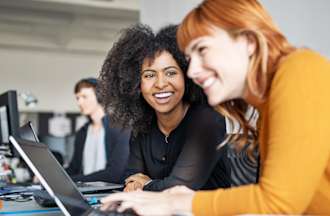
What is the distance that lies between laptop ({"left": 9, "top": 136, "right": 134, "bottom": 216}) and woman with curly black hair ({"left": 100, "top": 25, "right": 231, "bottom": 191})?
308 mm

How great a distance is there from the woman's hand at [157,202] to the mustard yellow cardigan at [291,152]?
0.08 ft

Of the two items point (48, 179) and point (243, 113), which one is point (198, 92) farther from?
point (48, 179)

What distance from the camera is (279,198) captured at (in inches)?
32.1

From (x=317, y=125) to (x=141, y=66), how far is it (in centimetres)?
83

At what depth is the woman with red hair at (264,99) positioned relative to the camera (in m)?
0.82

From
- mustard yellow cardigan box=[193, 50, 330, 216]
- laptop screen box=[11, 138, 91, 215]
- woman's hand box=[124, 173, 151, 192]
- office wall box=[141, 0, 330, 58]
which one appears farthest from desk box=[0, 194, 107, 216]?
office wall box=[141, 0, 330, 58]

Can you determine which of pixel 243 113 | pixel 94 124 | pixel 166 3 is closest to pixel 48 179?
pixel 243 113

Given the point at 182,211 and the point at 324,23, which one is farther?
the point at 324,23

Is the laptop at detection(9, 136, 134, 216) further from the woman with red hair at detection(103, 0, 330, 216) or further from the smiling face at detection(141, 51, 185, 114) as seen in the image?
the smiling face at detection(141, 51, 185, 114)

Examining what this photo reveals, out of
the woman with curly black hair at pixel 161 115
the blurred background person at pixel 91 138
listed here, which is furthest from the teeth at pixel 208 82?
the blurred background person at pixel 91 138

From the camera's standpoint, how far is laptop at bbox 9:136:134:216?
0.96 meters

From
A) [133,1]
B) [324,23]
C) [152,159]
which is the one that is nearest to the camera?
[152,159]

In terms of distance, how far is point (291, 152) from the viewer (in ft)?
2.69

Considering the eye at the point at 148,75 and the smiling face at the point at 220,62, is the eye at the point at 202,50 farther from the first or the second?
the eye at the point at 148,75
